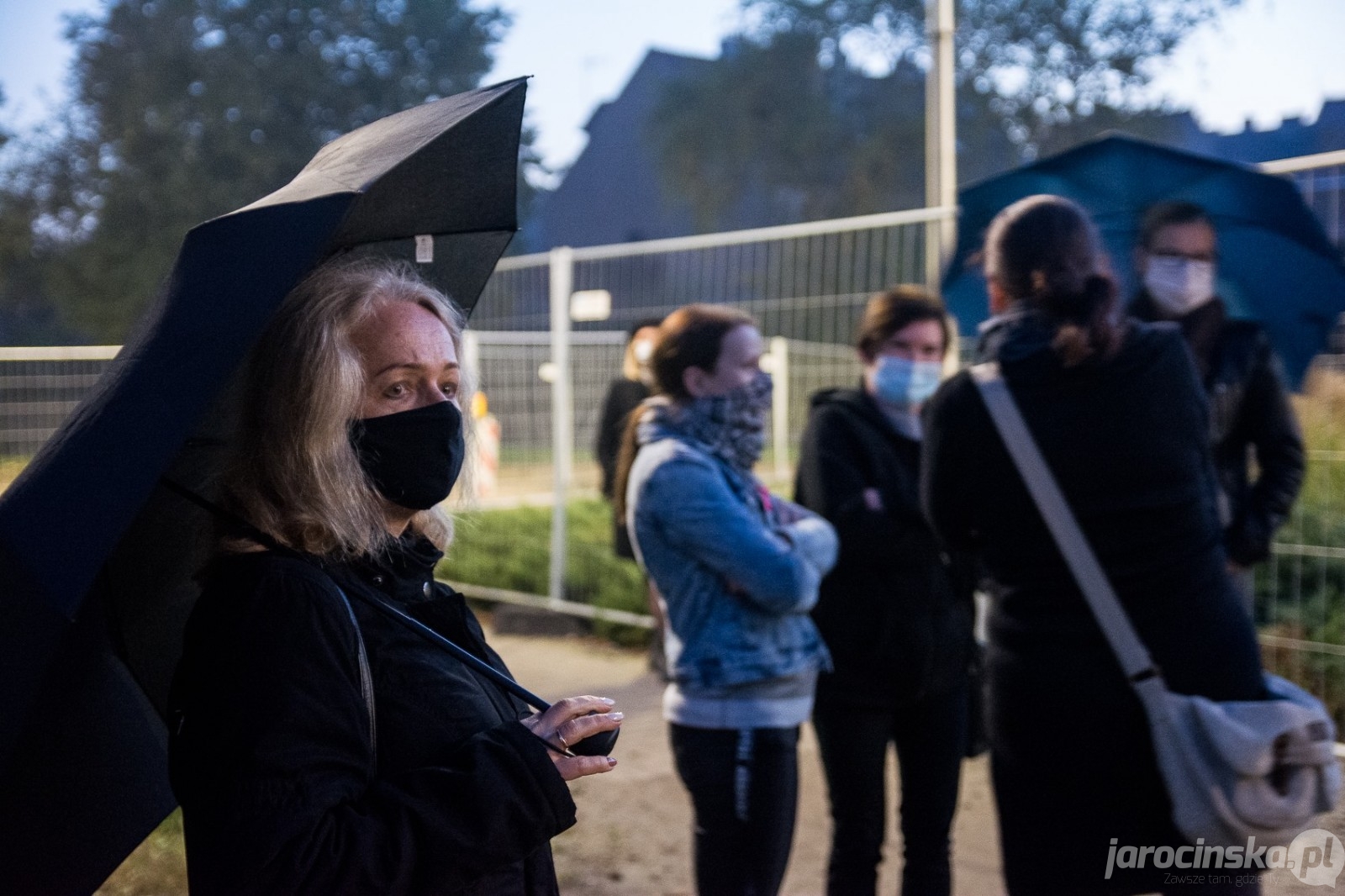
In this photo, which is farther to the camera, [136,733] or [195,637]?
[136,733]

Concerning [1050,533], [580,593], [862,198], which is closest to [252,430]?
[1050,533]

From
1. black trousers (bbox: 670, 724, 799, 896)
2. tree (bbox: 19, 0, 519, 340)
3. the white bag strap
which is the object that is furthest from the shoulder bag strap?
tree (bbox: 19, 0, 519, 340)

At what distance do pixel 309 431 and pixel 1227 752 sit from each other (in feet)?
5.70

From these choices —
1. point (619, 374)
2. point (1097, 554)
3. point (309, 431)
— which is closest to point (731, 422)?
point (1097, 554)

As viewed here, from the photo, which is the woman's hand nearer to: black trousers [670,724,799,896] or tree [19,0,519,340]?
black trousers [670,724,799,896]

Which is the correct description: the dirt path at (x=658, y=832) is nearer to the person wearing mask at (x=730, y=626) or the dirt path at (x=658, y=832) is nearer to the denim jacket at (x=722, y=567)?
the person wearing mask at (x=730, y=626)

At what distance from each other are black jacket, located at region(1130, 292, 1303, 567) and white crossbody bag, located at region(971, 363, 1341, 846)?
1.02m

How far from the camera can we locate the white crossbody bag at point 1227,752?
232 cm

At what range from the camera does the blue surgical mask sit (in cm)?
363

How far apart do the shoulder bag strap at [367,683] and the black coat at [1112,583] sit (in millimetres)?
1449

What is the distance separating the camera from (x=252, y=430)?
70.2 inches

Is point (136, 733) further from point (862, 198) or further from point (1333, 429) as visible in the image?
point (862, 198)

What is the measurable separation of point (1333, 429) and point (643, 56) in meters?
42.5

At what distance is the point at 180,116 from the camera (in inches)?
1379
